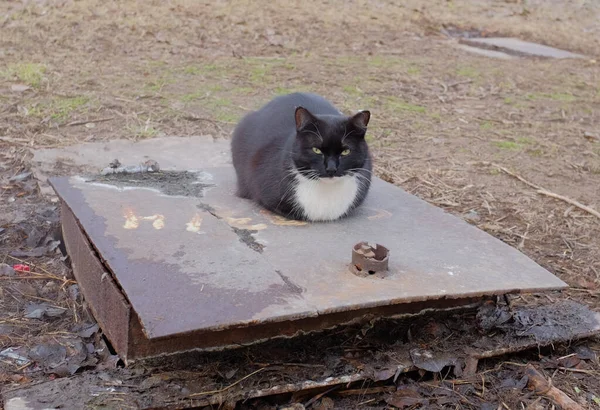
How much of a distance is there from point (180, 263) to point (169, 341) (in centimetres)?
28

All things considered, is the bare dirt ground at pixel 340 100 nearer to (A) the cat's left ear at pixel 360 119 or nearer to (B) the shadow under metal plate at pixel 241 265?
(B) the shadow under metal plate at pixel 241 265

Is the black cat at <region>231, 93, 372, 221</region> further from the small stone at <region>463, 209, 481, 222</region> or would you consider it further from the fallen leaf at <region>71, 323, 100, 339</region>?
the small stone at <region>463, 209, 481, 222</region>

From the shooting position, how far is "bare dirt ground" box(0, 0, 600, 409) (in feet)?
11.3

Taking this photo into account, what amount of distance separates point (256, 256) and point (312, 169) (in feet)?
1.85

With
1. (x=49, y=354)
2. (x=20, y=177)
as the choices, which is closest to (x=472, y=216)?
(x=49, y=354)

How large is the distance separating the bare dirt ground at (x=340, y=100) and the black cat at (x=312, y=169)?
35.7 inches

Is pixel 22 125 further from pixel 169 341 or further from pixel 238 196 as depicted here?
pixel 169 341

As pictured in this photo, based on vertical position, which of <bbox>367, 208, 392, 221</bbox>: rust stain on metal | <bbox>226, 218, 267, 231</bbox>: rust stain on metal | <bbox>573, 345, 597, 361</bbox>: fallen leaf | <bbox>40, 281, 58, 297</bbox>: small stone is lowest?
<bbox>573, 345, 597, 361</bbox>: fallen leaf

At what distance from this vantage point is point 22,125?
193 inches

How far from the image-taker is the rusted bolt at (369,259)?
8.04ft

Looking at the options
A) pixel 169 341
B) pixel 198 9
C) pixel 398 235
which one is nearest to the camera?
pixel 169 341

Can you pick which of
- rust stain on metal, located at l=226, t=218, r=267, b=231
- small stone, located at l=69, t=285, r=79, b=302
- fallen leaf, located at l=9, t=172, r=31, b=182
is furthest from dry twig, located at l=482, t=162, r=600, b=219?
fallen leaf, located at l=9, t=172, r=31, b=182

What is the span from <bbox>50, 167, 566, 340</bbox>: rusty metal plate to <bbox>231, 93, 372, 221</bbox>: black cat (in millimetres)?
74

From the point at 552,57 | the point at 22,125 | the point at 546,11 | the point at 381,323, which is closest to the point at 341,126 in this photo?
the point at 381,323
